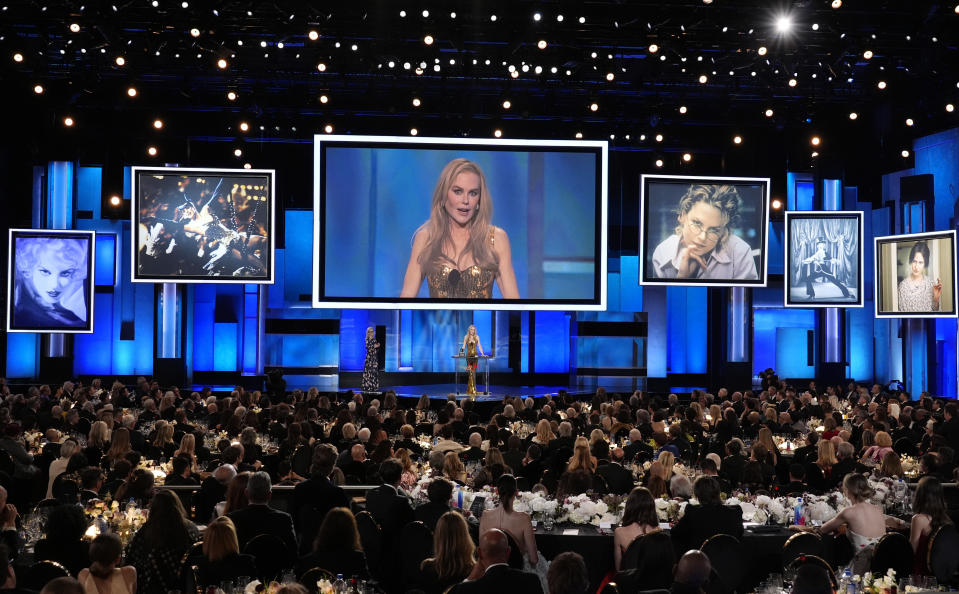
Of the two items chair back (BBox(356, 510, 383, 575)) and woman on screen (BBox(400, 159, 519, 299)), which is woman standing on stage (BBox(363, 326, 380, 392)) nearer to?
woman on screen (BBox(400, 159, 519, 299))

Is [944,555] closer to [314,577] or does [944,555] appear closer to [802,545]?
[802,545]

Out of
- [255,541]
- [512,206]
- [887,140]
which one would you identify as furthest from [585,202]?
[255,541]

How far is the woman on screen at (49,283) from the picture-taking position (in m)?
23.0

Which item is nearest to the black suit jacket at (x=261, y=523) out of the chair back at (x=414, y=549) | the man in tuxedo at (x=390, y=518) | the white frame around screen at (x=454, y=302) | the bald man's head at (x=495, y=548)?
the chair back at (x=414, y=549)

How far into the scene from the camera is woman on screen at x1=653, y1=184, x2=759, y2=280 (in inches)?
908

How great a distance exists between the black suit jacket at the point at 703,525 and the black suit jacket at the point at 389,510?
83.7 inches

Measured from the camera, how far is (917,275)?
71.4 feet

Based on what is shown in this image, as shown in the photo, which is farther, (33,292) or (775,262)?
(775,262)

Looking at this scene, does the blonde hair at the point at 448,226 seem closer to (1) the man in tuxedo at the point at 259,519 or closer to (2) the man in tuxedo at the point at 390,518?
(2) the man in tuxedo at the point at 390,518

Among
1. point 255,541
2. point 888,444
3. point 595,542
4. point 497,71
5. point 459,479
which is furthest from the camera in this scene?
point 497,71

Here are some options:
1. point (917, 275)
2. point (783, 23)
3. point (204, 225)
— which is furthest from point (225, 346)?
point (917, 275)

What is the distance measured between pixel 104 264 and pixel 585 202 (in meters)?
14.0

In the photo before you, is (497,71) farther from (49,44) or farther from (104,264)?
(104,264)

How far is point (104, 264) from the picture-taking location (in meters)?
28.1
